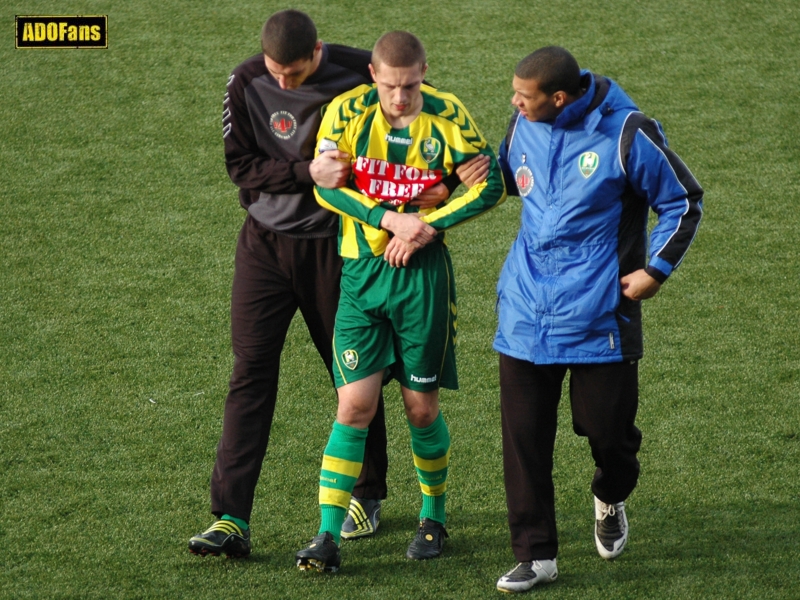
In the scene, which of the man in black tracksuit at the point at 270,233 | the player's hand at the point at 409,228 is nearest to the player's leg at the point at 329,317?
the man in black tracksuit at the point at 270,233

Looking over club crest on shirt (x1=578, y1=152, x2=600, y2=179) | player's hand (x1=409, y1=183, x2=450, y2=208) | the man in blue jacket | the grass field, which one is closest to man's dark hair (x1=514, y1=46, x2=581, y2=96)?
the man in blue jacket

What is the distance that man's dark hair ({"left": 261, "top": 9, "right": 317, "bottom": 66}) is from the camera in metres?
3.63

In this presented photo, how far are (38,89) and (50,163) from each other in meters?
1.26

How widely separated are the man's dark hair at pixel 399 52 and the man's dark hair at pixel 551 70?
33 cm

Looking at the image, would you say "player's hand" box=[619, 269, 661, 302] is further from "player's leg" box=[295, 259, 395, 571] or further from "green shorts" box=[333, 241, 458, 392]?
"player's leg" box=[295, 259, 395, 571]

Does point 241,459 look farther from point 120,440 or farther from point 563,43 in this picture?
point 563,43

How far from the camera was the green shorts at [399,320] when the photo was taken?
377cm

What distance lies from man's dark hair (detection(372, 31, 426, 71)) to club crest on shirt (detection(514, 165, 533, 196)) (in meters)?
0.47

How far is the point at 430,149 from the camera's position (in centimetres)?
370

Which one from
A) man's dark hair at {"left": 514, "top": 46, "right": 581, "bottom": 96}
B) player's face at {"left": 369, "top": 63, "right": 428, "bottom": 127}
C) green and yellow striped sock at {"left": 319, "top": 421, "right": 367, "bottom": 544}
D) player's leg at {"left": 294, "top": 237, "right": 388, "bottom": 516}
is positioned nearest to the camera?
man's dark hair at {"left": 514, "top": 46, "right": 581, "bottom": 96}

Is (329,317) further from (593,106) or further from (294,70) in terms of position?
(593,106)

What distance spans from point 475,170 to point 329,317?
801 mm

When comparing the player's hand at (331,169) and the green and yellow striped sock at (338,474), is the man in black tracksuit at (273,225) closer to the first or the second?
the player's hand at (331,169)

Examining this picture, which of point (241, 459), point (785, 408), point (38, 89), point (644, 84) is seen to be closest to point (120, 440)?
point (241, 459)
